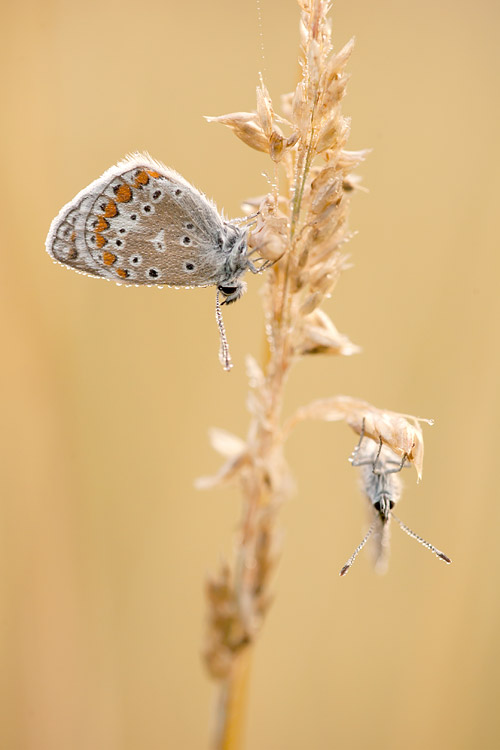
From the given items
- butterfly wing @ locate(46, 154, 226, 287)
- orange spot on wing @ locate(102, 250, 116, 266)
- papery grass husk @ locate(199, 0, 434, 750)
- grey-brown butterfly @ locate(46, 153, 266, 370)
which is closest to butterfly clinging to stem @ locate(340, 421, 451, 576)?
papery grass husk @ locate(199, 0, 434, 750)

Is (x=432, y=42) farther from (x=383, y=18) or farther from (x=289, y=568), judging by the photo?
(x=289, y=568)

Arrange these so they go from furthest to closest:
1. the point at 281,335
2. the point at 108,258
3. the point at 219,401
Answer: the point at 219,401 → the point at 108,258 → the point at 281,335

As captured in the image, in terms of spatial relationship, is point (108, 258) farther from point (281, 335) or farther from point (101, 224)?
point (281, 335)

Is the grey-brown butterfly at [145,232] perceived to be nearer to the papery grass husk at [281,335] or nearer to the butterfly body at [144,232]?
the butterfly body at [144,232]

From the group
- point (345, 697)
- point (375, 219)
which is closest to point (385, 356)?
point (375, 219)

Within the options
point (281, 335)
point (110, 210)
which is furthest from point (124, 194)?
point (281, 335)

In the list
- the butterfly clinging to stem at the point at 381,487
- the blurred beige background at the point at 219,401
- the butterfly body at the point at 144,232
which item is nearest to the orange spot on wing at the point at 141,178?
the butterfly body at the point at 144,232

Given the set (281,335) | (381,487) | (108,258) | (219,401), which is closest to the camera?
(281,335)

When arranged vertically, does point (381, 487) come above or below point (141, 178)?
below
